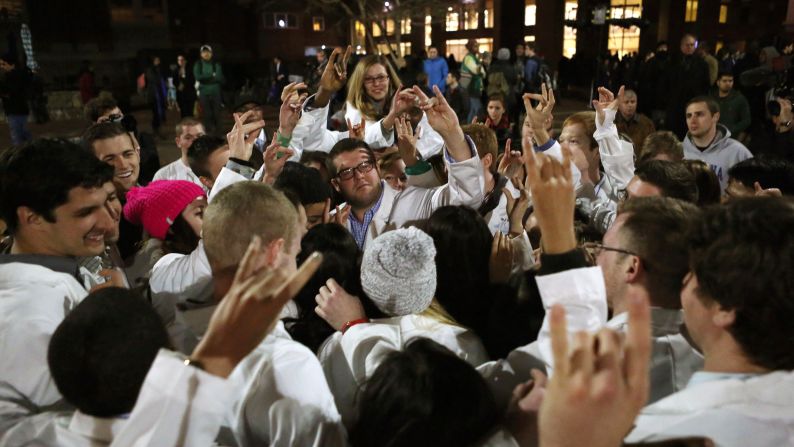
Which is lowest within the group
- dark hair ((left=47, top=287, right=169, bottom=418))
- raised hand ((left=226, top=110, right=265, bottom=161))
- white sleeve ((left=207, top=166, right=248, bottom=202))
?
dark hair ((left=47, top=287, right=169, bottom=418))

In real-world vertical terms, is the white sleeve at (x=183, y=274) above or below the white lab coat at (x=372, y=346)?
above

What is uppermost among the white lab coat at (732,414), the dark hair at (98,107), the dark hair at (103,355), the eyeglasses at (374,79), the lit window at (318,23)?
the lit window at (318,23)

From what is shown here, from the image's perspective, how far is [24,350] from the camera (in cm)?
153

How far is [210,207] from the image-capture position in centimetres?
200

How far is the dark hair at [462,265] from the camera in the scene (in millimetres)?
2156

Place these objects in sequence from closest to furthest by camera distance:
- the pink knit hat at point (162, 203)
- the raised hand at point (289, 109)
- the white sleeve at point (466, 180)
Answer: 1. the pink knit hat at point (162, 203)
2. the white sleeve at point (466, 180)
3. the raised hand at point (289, 109)

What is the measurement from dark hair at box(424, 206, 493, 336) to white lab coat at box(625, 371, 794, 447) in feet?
3.01

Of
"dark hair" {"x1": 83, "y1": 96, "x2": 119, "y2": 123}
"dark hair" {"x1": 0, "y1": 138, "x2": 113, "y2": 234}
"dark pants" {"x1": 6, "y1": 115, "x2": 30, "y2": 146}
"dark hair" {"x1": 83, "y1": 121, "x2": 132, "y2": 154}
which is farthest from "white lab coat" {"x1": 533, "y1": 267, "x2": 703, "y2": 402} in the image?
"dark pants" {"x1": 6, "y1": 115, "x2": 30, "y2": 146}

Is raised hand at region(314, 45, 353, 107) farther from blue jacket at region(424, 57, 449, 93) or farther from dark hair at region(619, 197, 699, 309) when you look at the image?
blue jacket at region(424, 57, 449, 93)

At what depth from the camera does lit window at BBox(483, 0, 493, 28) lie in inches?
1361

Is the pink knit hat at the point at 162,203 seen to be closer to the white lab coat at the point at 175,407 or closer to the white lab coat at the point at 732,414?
the white lab coat at the point at 175,407

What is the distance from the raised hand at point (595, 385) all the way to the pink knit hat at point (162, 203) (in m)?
2.30

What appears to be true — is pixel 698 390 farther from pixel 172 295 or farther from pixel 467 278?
pixel 172 295

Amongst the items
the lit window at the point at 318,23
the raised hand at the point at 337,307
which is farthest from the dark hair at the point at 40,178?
the lit window at the point at 318,23
